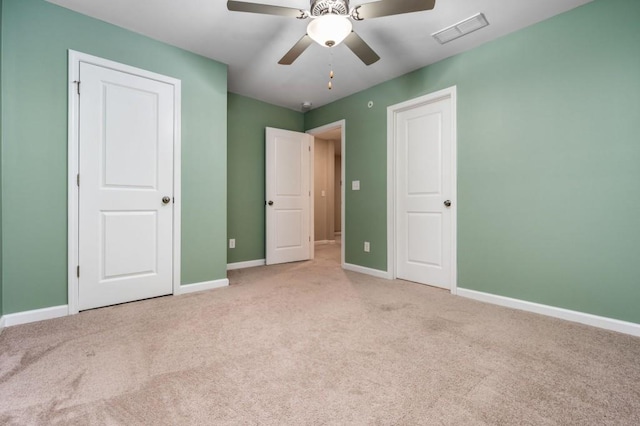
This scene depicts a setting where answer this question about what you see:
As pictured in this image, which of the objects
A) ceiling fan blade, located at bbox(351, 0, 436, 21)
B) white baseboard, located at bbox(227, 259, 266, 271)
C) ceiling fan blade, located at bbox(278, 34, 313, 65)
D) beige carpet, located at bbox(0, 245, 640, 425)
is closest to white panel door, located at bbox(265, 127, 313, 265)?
white baseboard, located at bbox(227, 259, 266, 271)

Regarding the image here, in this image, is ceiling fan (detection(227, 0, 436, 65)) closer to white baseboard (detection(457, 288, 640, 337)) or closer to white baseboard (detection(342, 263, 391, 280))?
white baseboard (detection(457, 288, 640, 337))

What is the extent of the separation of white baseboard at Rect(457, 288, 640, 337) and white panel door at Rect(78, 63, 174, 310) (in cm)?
306

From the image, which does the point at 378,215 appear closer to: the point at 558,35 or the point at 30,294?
the point at 558,35

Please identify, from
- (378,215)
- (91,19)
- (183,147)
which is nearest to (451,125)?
(378,215)

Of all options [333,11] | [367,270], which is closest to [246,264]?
[367,270]

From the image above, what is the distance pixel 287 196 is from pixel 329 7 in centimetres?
309

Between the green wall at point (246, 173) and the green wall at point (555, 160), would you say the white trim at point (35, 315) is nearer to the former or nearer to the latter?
the green wall at point (246, 173)

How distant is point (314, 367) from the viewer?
1.59 meters

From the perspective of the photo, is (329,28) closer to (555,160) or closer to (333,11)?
(333,11)

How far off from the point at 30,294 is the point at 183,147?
170cm

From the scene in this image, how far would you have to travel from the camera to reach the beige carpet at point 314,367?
4.05ft

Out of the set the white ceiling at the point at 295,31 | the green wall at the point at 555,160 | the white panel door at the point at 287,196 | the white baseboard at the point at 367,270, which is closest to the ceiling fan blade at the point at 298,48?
the white ceiling at the point at 295,31

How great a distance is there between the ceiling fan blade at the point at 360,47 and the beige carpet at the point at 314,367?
2.05m

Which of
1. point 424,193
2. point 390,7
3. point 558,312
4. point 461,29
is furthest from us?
point 424,193
